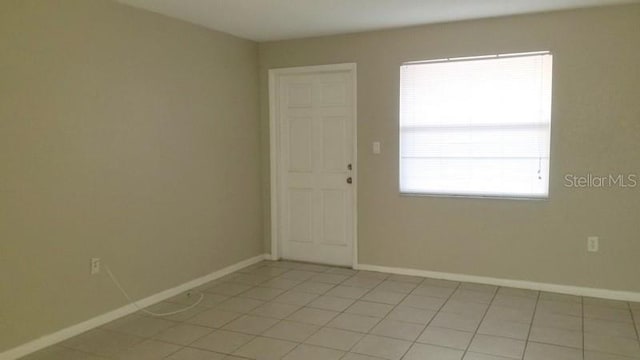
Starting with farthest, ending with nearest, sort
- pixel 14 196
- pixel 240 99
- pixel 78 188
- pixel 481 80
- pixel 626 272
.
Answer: pixel 240 99, pixel 481 80, pixel 626 272, pixel 78 188, pixel 14 196

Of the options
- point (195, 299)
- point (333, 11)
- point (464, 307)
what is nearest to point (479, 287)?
point (464, 307)

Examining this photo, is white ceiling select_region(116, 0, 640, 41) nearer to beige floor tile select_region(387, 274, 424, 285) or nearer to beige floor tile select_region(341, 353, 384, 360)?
beige floor tile select_region(387, 274, 424, 285)

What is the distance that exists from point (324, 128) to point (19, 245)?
2951 mm

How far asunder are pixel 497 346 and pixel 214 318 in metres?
1.97

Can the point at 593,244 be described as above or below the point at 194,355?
above

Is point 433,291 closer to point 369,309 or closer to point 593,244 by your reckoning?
point 369,309

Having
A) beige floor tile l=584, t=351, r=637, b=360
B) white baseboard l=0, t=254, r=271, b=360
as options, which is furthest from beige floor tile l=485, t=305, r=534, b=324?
white baseboard l=0, t=254, r=271, b=360

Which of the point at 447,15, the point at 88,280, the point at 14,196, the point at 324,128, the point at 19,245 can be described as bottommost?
the point at 88,280

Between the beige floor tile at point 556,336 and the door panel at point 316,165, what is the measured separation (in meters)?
2.08

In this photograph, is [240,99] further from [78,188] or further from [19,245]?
[19,245]

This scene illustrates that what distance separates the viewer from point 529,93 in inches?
167

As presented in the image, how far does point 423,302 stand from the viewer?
13.3 ft

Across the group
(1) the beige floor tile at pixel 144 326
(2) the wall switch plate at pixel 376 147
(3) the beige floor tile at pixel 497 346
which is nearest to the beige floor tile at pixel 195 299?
(1) the beige floor tile at pixel 144 326

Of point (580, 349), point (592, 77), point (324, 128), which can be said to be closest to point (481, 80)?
point (592, 77)
